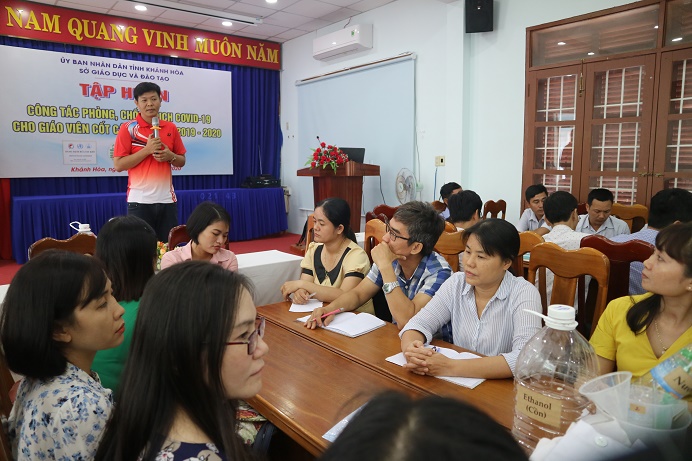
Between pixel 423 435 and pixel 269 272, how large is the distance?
2534 millimetres

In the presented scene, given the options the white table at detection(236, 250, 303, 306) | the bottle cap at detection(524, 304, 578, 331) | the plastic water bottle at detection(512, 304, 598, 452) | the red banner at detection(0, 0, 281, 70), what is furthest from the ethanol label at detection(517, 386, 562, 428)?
the red banner at detection(0, 0, 281, 70)

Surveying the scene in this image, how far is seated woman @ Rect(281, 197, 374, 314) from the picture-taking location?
242 cm

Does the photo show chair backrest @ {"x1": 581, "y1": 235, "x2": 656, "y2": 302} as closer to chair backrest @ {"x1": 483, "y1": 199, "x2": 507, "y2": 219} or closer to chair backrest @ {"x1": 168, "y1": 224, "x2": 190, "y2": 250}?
chair backrest @ {"x1": 168, "y1": 224, "x2": 190, "y2": 250}

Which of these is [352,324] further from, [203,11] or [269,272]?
[203,11]

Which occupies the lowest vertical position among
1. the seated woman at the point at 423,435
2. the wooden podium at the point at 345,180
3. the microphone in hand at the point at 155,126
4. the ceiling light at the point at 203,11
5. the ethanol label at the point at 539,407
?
the ethanol label at the point at 539,407

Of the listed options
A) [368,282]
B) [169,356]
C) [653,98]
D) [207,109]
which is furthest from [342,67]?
[169,356]

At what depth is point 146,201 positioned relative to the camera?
3.49 meters

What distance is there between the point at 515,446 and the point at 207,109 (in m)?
7.45

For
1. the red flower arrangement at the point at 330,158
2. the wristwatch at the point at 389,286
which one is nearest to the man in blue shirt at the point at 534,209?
the red flower arrangement at the point at 330,158

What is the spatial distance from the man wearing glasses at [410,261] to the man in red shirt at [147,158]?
A: 1.97 metres

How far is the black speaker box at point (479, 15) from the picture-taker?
189 inches

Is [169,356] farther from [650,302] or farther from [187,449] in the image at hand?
[650,302]

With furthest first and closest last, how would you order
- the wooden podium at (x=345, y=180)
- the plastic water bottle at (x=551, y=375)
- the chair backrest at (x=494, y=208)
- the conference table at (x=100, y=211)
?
the wooden podium at (x=345, y=180), the conference table at (x=100, y=211), the chair backrest at (x=494, y=208), the plastic water bottle at (x=551, y=375)

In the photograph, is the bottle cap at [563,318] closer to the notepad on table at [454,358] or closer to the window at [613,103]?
the notepad on table at [454,358]
